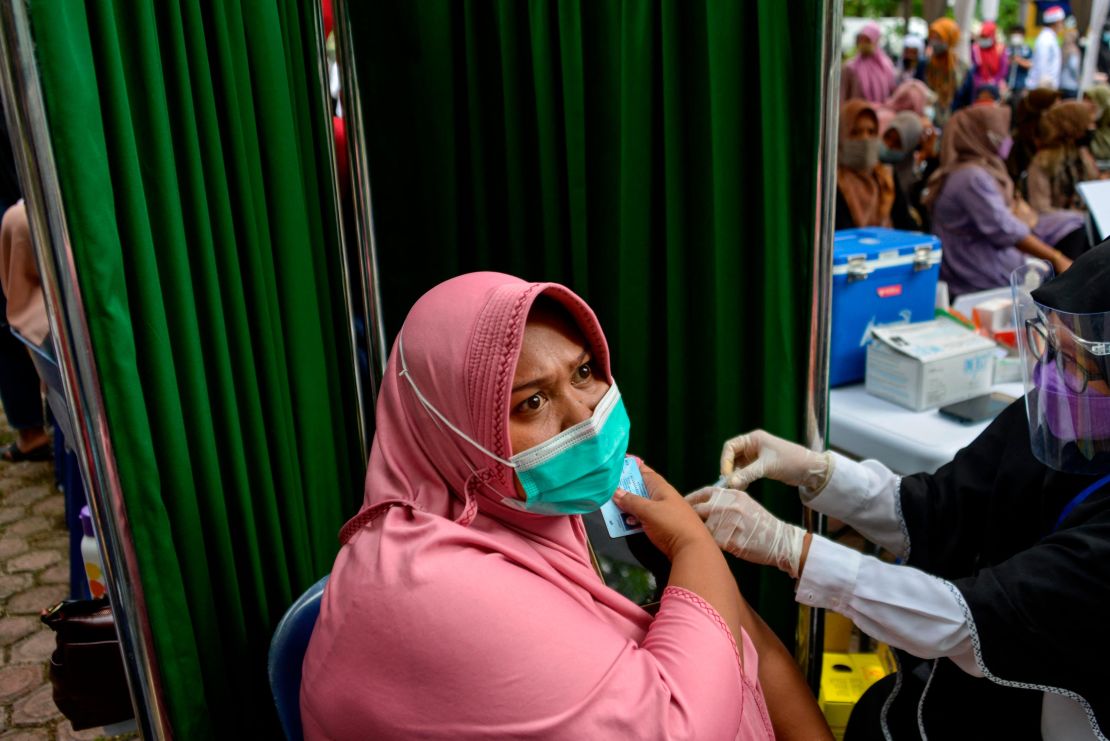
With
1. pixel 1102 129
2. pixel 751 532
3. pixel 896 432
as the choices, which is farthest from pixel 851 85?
pixel 751 532

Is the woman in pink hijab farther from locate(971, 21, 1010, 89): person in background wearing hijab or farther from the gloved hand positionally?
locate(971, 21, 1010, 89): person in background wearing hijab

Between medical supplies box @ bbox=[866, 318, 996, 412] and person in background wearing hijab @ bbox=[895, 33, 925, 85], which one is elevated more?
person in background wearing hijab @ bbox=[895, 33, 925, 85]

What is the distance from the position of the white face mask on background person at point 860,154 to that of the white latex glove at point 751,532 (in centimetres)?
371

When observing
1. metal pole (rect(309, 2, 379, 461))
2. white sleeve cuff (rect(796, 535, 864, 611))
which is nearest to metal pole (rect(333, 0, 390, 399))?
metal pole (rect(309, 2, 379, 461))

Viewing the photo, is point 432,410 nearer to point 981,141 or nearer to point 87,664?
point 87,664

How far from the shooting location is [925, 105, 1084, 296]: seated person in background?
4348mm

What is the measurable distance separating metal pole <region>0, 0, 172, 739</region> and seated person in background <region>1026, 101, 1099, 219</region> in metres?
5.74

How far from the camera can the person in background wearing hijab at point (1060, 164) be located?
5320 millimetres

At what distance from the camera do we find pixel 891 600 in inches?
54.8

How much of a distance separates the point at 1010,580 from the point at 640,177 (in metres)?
1.08

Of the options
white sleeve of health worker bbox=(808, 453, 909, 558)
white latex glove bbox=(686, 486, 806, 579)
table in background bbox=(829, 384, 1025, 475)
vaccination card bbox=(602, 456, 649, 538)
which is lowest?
table in background bbox=(829, 384, 1025, 475)

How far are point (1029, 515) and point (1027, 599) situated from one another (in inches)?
13.6

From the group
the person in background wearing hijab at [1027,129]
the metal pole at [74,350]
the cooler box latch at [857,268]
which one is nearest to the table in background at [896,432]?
the cooler box latch at [857,268]

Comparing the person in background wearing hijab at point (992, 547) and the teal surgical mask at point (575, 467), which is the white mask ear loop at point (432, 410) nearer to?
the teal surgical mask at point (575, 467)
